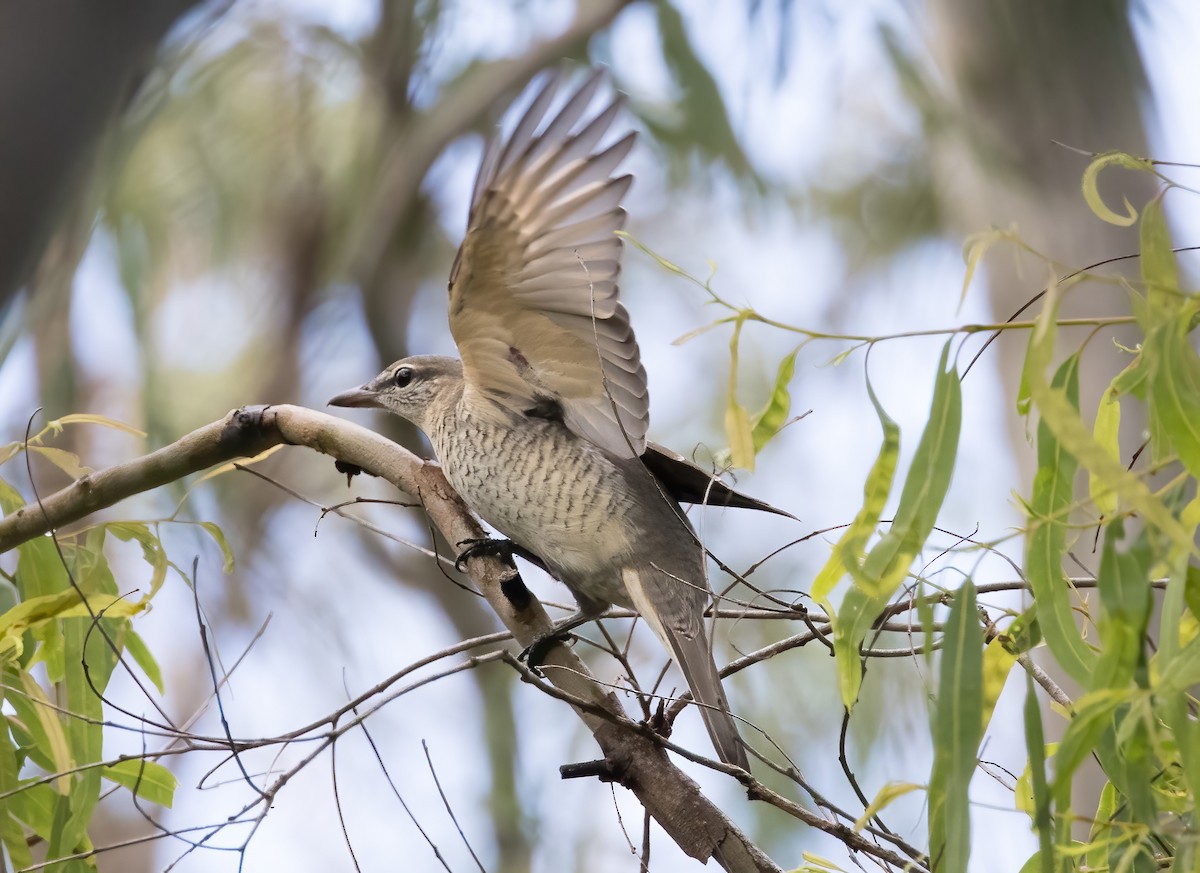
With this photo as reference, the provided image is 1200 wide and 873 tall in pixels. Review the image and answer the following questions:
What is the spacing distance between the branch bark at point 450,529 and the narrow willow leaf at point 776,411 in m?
0.39

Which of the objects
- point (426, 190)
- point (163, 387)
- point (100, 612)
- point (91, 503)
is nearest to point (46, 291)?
point (91, 503)

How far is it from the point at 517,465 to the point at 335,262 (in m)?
2.78

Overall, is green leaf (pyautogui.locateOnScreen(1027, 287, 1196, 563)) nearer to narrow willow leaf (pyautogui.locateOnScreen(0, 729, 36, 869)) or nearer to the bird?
the bird

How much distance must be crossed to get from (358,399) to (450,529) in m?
1.22

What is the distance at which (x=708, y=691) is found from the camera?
195 centimetres

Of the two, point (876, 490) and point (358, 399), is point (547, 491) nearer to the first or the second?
point (358, 399)

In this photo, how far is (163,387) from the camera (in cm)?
423

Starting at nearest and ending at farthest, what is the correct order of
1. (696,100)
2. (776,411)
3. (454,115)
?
(776,411)
(696,100)
(454,115)

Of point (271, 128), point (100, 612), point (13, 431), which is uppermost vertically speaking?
point (271, 128)

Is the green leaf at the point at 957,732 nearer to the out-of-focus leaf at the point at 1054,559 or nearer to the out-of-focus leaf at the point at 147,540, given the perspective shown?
the out-of-focus leaf at the point at 1054,559

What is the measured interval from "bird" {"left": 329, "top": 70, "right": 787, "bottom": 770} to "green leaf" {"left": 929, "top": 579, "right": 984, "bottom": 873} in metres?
0.73

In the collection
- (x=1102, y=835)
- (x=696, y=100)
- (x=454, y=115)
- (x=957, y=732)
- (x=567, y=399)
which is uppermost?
(x=454, y=115)

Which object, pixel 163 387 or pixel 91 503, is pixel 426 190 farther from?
pixel 91 503

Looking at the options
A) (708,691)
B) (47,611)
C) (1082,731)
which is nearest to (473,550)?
(708,691)
